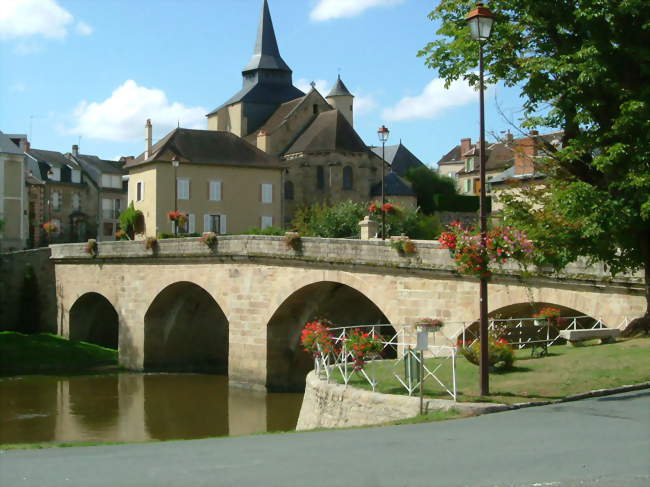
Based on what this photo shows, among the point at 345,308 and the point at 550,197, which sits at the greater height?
the point at 550,197

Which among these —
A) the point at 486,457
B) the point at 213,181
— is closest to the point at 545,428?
the point at 486,457

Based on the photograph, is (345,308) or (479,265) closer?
(479,265)

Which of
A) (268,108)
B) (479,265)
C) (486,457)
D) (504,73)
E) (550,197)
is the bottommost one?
(486,457)

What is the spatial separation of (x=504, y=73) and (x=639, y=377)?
750 cm

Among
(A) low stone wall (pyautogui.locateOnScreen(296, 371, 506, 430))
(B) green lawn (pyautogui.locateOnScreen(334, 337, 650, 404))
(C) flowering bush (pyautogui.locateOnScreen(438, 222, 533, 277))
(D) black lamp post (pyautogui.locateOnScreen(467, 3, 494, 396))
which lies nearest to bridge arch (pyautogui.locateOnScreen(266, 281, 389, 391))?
(B) green lawn (pyautogui.locateOnScreen(334, 337, 650, 404))

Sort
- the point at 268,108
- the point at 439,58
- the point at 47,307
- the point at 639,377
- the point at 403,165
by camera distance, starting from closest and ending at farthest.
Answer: the point at 639,377 < the point at 439,58 < the point at 47,307 < the point at 268,108 < the point at 403,165

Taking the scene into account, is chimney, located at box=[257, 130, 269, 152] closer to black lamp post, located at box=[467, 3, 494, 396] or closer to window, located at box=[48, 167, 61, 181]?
window, located at box=[48, 167, 61, 181]

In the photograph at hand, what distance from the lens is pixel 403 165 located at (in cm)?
7531

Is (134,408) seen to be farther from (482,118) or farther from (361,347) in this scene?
(482,118)

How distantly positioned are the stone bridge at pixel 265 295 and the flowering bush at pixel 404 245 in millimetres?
185

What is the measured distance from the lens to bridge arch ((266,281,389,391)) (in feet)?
84.6

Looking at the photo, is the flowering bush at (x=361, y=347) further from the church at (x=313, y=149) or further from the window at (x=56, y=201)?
the window at (x=56, y=201)

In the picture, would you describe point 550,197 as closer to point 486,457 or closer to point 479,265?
point 479,265

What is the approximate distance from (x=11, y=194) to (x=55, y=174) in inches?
715
